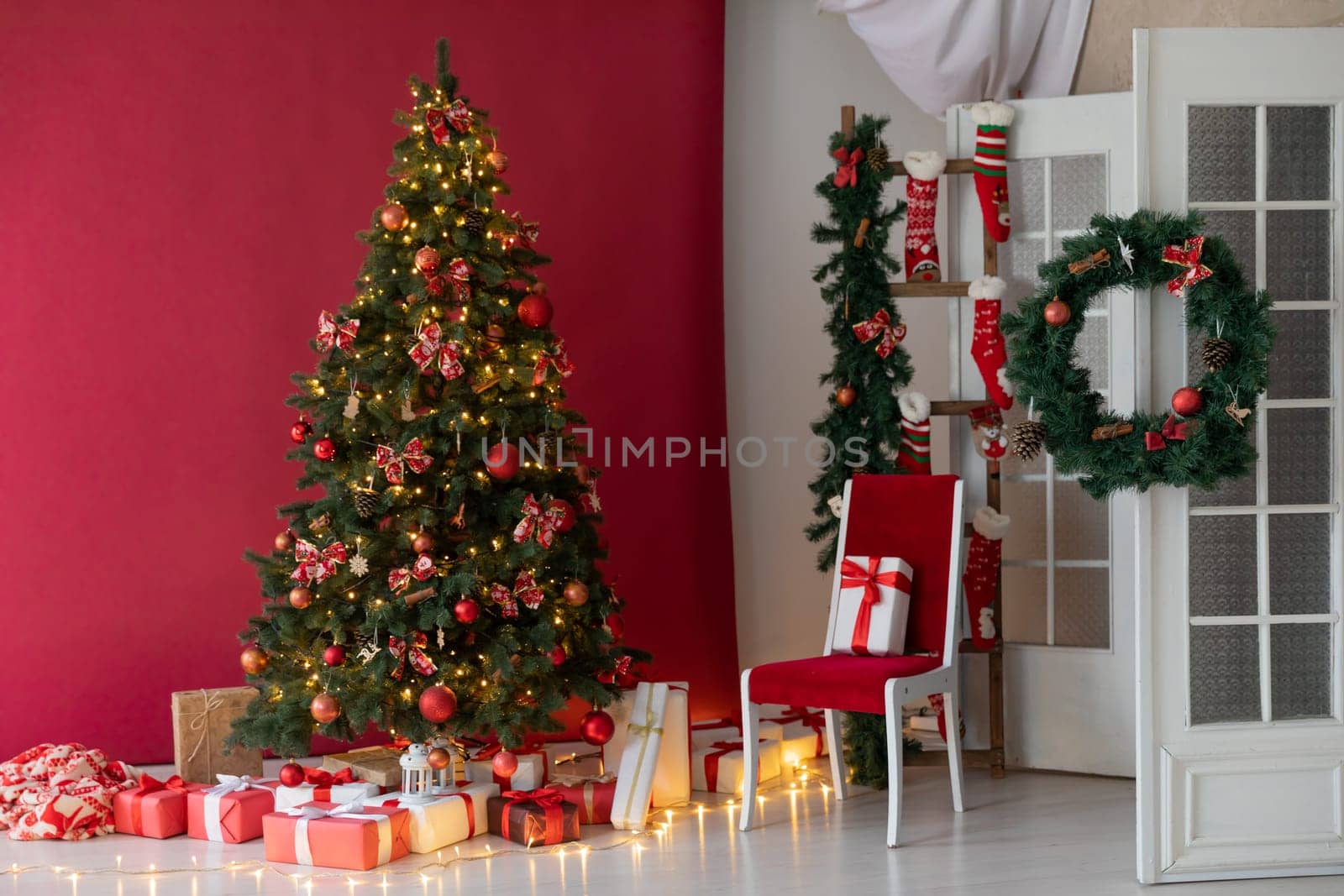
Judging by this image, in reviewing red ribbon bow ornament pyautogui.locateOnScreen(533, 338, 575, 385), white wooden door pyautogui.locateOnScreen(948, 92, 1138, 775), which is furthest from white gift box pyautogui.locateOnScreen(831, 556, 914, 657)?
red ribbon bow ornament pyautogui.locateOnScreen(533, 338, 575, 385)

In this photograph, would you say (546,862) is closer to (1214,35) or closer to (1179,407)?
(1179,407)

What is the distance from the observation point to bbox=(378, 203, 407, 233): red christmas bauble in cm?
392

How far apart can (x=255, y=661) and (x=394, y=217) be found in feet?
4.70

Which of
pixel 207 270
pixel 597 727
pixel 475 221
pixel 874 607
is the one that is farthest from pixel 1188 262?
pixel 207 270

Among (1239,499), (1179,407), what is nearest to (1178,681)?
(1239,499)

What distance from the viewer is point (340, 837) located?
11.4ft

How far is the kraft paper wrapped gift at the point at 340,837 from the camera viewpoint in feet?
11.3

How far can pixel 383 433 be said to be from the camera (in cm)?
396

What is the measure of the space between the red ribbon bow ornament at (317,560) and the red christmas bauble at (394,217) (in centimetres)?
97

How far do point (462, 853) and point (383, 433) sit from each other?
1.27 metres

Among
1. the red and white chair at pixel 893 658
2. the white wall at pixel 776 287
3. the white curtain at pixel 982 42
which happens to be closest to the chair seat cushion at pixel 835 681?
the red and white chair at pixel 893 658

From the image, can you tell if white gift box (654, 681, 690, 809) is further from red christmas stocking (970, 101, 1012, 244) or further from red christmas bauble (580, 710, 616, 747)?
red christmas stocking (970, 101, 1012, 244)

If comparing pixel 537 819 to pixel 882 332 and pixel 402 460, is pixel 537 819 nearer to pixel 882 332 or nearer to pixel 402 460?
pixel 402 460

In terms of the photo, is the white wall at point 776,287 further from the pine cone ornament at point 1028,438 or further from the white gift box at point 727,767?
the pine cone ornament at point 1028,438
